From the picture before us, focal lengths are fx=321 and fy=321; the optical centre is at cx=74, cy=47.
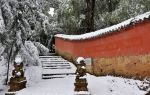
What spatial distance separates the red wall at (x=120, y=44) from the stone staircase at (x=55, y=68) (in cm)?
97

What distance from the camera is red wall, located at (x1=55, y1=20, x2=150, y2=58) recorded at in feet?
35.2

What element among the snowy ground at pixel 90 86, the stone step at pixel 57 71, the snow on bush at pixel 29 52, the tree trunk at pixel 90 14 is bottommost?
the snowy ground at pixel 90 86

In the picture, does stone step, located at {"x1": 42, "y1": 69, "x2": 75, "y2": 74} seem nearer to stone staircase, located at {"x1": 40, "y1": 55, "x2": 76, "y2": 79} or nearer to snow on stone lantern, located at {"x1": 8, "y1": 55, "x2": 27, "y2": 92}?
stone staircase, located at {"x1": 40, "y1": 55, "x2": 76, "y2": 79}

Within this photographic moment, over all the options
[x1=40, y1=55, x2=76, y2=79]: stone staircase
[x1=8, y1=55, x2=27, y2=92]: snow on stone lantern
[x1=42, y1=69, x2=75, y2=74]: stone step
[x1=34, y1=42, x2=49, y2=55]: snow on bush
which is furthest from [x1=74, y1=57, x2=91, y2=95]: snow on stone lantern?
[x1=42, y1=69, x2=75, y2=74]: stone step

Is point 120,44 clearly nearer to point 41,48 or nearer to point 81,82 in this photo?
point 81,82

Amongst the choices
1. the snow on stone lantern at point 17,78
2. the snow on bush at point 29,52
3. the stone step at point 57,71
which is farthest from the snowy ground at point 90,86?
the stone step at point 57,71

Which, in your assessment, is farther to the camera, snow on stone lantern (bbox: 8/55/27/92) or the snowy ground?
snow on stone lantern (bbox: 8/55/27/92)

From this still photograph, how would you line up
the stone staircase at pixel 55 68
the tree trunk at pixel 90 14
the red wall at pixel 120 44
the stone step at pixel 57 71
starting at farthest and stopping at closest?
the tree trunk at pixel 90 14 < the stone step at pixel 57 71 < the stone staircase at pixel 55 68 < the red wall at pixel 120 44

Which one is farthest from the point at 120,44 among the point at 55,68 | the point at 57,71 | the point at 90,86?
the point at 55,68

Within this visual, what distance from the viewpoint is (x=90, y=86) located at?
40.8 ft

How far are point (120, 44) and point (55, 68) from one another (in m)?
5.85

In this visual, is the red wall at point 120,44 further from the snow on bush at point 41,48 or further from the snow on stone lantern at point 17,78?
the snow on stone lantern at point 17,78

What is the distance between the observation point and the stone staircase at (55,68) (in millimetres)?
15750

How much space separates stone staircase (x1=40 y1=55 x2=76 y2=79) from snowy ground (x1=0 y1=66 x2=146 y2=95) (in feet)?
2.77
